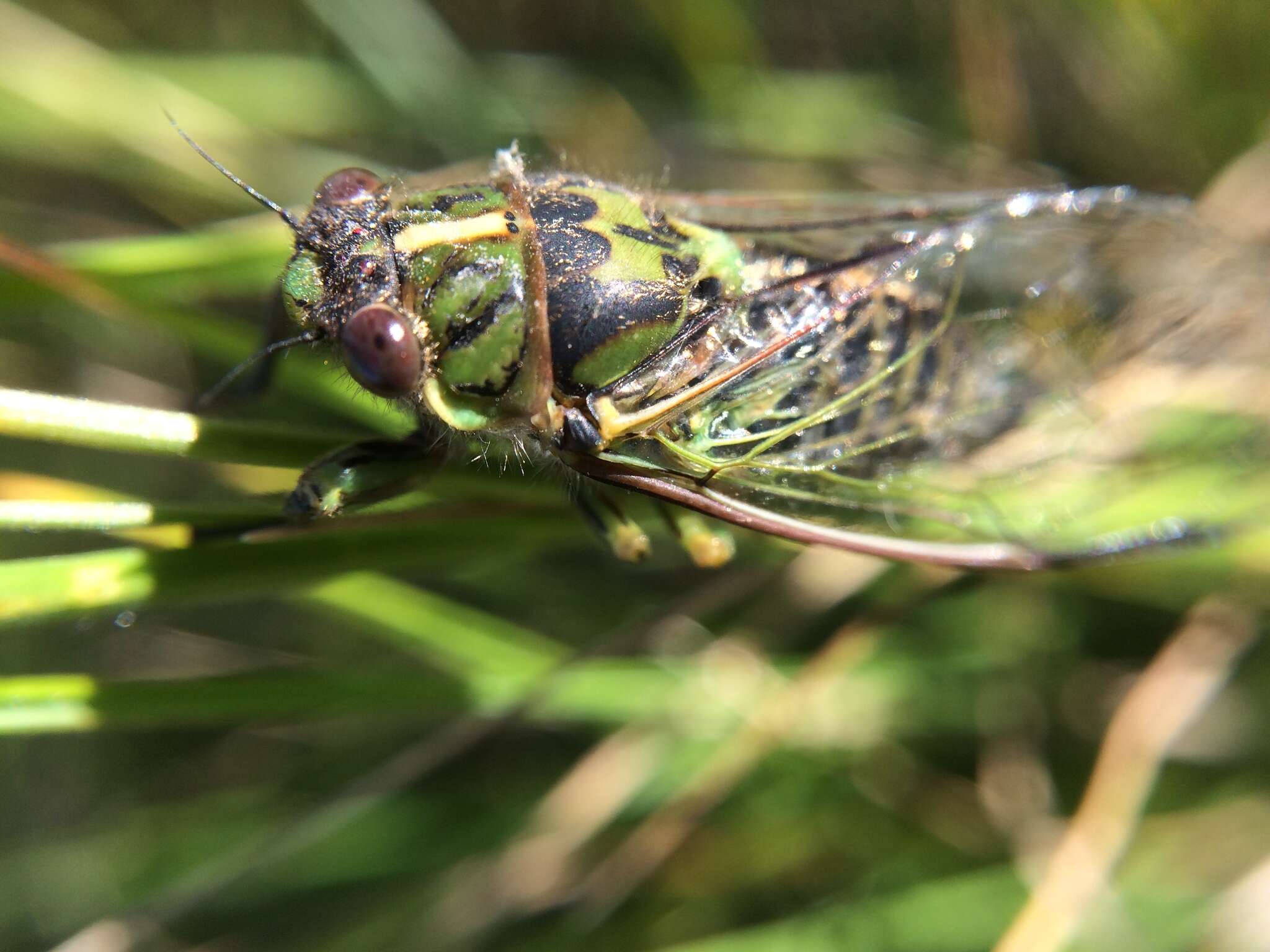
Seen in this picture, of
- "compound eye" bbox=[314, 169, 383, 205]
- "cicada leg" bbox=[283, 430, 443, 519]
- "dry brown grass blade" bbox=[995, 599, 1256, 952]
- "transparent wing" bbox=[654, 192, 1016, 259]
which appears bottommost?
"dry brown grass blade" bbox=[995, 599, 1256, 952]

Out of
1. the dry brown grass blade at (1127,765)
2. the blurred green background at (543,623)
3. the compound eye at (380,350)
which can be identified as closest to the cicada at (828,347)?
the compound eye at (380,350)

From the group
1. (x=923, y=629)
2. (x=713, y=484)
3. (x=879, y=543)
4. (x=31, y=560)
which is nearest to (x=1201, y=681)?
(x=923, y=629)

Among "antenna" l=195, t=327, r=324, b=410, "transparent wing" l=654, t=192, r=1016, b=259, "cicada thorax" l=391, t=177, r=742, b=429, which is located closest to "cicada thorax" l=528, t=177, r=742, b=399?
"cicada thorax" l=391, t=177, r=742, b=429

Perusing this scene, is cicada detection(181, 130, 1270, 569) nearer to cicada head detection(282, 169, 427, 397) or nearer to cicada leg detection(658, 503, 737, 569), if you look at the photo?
cicada head detection(282, 169, 427, 397)

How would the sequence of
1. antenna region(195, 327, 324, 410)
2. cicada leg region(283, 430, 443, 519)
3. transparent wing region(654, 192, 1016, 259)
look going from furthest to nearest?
transparent wing region(654, 192, 1016, 259) → antenna region(195, 327, 324, 410) → cicada leg region(283, 430, 443, 519)

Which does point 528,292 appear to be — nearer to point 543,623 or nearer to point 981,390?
point 981,390

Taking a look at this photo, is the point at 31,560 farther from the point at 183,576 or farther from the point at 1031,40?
the point at 1031,40
